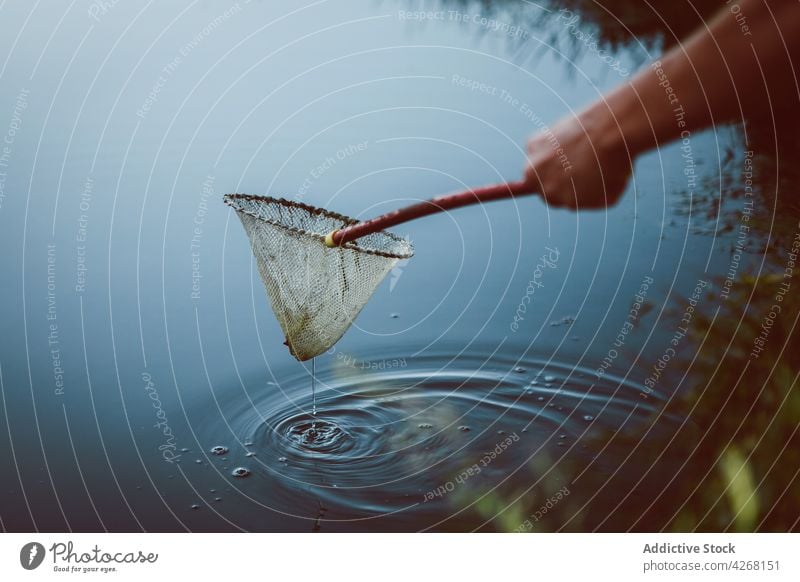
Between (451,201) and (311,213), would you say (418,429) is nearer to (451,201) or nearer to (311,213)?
(311,213)

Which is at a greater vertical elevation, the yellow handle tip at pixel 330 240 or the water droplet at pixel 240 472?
the yellow handle tip at pixel 330 240

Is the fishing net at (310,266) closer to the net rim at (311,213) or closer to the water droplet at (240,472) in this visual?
the net rim at (311,213)

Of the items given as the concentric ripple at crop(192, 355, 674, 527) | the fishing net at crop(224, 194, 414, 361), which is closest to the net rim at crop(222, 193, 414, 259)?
the fishing net at crop(224, 194, 414, 361)

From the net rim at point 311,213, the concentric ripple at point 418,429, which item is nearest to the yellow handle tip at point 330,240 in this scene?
the net rim at point 311,213

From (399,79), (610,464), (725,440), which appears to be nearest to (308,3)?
(399,79)

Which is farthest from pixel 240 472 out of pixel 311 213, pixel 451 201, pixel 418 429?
pixel 451 201

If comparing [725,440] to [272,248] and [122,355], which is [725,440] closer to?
[272,248]

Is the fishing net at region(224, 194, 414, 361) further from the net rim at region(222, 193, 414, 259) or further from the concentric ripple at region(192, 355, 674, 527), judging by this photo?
the concentric ripple at region(192, 355, 674, 527)
